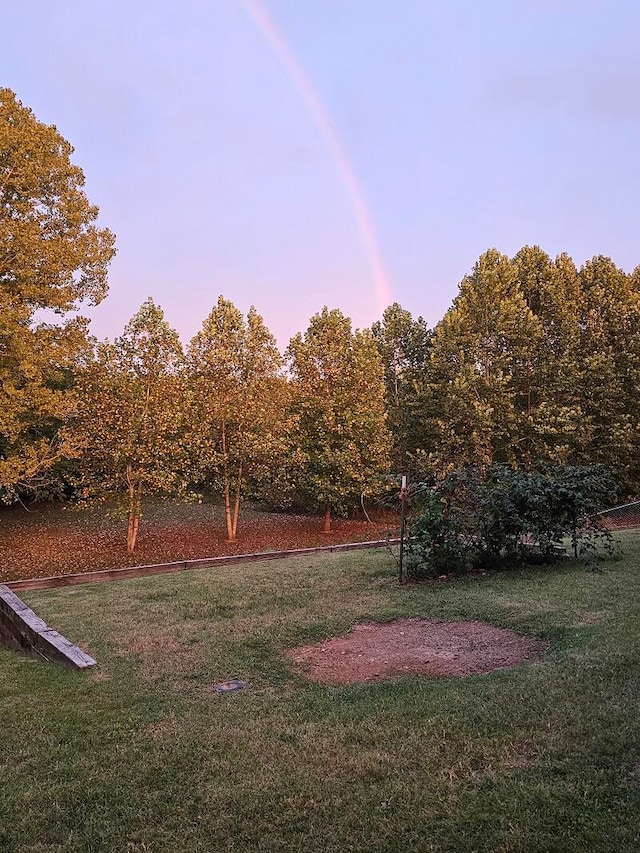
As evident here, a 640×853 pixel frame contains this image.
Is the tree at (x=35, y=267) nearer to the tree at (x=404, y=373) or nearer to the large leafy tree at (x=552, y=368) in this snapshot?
the tree at (x=404, y=373)

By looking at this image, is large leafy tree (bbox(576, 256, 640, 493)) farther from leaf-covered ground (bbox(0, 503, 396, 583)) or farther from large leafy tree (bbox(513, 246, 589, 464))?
leaf-covered ground (bbox(0, 503, 396, 583))

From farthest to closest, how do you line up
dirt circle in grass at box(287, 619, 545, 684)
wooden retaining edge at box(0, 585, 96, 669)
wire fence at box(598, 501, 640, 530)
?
1. wire fence at box(598, 501, 640, 530)
2. wooden retaining edge at box(0, 585, 96, 669)
3. dirt circle in grass at box(287, 619, 545, 684)

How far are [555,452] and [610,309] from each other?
7076mm

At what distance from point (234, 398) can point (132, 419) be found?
3.93 m

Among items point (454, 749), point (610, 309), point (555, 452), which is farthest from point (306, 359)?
point (454, 749)

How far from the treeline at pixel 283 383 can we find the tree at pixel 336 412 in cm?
7

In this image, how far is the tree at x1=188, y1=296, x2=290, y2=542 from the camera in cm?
1820

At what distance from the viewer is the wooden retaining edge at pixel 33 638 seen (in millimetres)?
5520

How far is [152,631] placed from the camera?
659 cm

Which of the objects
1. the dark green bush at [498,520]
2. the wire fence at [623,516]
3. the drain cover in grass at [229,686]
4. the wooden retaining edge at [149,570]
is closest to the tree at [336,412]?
the wooden retaining edge at [149,570]

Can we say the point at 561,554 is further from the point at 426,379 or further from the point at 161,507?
the point at 161,507

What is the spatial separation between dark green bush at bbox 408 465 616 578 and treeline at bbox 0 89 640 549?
766mm

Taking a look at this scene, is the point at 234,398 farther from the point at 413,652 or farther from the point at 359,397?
the point at 413,652

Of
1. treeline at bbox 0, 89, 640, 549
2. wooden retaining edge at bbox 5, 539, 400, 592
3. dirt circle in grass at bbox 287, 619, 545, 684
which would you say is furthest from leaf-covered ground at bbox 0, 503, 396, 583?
dirt circle in grass at bbox 287, 619, 545, 684
